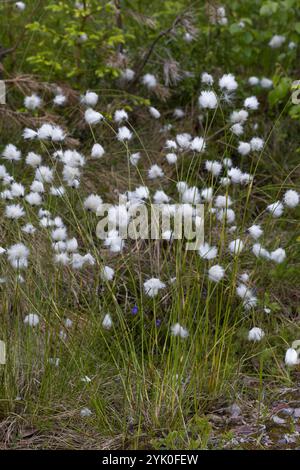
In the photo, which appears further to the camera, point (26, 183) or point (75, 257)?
point (26, 183)

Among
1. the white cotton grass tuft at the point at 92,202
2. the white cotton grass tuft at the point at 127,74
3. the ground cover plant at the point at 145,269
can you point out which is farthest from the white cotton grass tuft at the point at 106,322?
the white cotton grass tuft at the point at 127,74

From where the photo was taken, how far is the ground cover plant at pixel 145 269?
3043 millimetres

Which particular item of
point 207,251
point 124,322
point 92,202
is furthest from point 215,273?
point 92,202

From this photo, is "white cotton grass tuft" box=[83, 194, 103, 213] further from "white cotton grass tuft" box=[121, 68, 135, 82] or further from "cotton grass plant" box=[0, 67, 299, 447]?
"white cotton grass tuft" box=[121, 68, 135, 82]

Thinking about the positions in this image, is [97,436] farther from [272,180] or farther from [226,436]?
[272,180]

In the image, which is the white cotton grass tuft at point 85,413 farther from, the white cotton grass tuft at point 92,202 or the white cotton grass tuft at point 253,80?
the white cotton grass tuft at point 253,80

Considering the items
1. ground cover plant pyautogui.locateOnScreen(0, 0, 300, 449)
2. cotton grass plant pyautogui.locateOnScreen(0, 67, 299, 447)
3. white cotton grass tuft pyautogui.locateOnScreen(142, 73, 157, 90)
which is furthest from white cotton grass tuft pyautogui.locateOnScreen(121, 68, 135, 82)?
cotton grass plant pyautogui.locateOnScreen(0, 67, 299, 447)

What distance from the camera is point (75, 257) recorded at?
3516 mm

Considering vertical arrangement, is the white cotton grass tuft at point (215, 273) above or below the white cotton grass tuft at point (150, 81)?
below

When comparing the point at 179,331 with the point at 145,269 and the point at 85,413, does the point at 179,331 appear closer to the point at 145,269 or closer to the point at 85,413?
the point at 85,413

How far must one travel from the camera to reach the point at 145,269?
421 centimetres

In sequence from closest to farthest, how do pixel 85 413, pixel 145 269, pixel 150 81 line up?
pixel 85 413
pixel 145 269
pixel 150 81
